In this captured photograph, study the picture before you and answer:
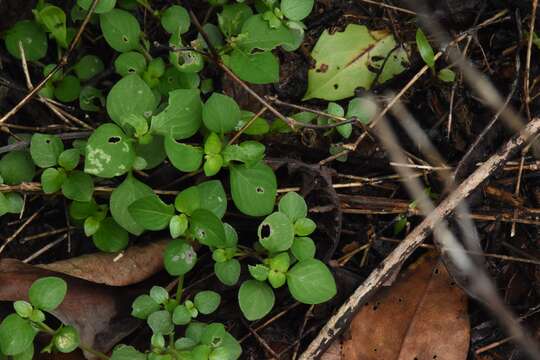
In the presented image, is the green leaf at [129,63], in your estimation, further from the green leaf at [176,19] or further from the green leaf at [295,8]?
the green leaf at [295,8]

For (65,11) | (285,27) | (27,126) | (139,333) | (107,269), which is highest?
(285,27)

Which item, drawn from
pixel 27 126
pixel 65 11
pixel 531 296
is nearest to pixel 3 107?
pixel 27 126

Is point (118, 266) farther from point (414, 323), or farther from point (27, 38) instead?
point (414, 323)

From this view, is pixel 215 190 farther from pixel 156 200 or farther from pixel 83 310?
pixel 83 310

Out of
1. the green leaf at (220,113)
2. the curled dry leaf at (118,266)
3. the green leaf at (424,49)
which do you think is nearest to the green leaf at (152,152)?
the green leaf at (220,113)

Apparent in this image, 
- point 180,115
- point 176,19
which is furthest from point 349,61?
point 180,115

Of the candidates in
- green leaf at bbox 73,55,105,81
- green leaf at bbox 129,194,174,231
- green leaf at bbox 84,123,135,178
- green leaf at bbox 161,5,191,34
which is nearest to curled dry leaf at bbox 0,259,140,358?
green leaf at bbox 129,194,174,231

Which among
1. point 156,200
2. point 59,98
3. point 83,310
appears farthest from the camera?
point 59,98

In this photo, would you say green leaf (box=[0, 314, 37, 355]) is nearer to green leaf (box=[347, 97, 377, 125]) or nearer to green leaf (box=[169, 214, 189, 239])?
green leaf (box=[169, 214, 189, 239])
